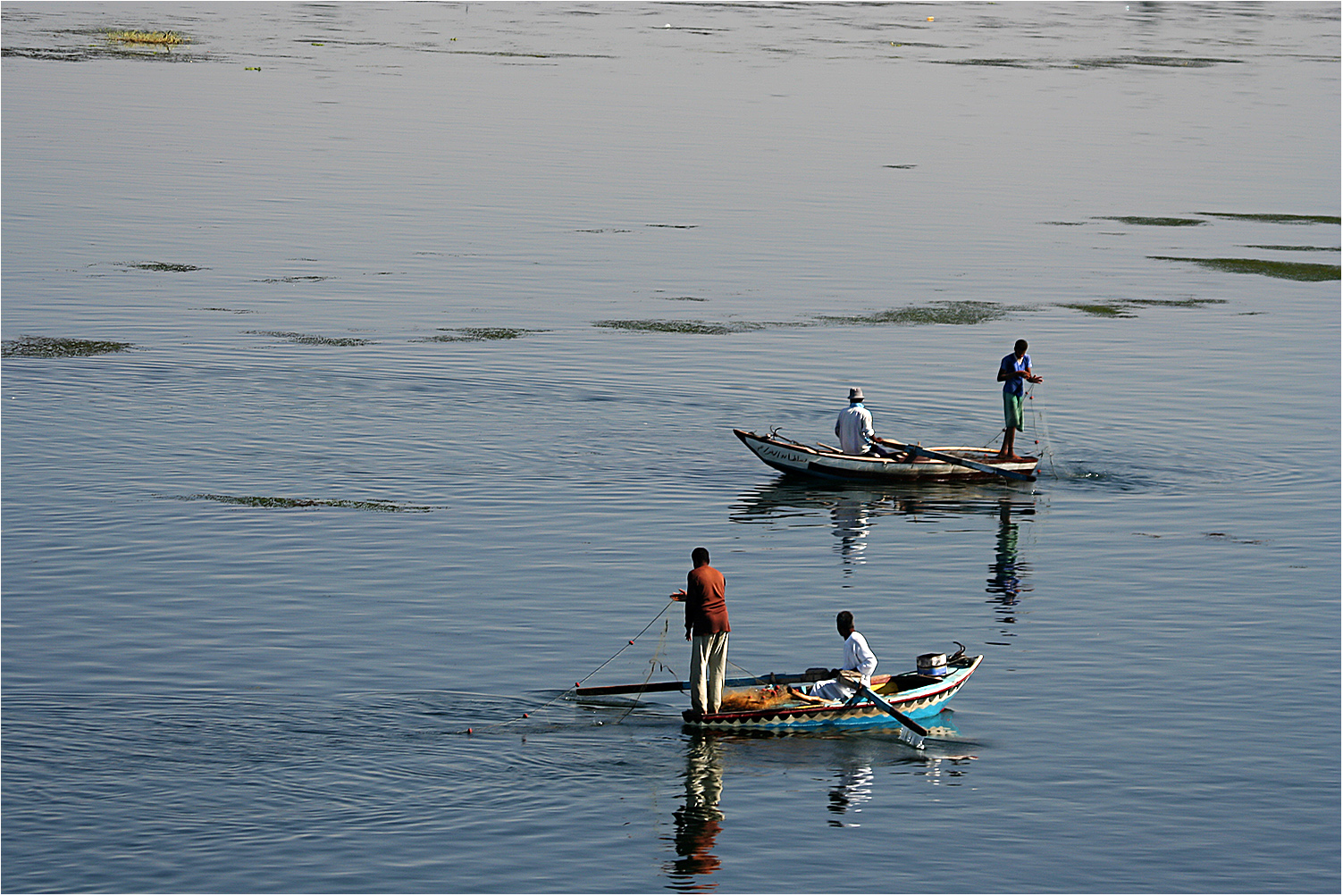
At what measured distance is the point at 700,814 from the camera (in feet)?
68.7

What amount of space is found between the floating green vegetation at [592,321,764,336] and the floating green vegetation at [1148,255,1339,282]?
19.1 meters

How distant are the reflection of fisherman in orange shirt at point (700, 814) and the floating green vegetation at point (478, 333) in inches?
1031

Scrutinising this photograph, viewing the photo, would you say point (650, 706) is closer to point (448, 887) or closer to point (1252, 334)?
point (448, 887)

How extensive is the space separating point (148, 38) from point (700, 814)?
368 feet

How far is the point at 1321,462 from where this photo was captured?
1531 inches

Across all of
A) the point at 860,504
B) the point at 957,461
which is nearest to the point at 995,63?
the point at 957,461

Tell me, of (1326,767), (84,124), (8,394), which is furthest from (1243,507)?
(84,124)

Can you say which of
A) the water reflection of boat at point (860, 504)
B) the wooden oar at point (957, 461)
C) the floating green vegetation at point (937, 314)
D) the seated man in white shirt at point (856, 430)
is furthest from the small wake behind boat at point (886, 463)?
the floating green vegetation at point (937, 314)

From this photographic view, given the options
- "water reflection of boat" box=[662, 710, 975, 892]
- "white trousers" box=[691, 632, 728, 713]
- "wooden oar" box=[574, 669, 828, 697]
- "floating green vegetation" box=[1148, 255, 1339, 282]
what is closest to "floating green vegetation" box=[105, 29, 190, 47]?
"floating green vegetation" box=[1148, 255, 1339, 282]

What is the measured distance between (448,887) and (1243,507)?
832 inches

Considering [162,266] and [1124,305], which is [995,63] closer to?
[1124,305]

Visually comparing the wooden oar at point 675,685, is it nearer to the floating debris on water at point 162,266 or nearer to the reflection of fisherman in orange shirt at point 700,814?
the reflection of fisherman in orange shirt at point 700,814

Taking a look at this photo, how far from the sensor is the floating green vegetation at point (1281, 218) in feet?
235

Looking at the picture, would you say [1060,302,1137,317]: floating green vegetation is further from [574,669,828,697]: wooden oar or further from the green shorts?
[574,669,828,697]: wooden oar
